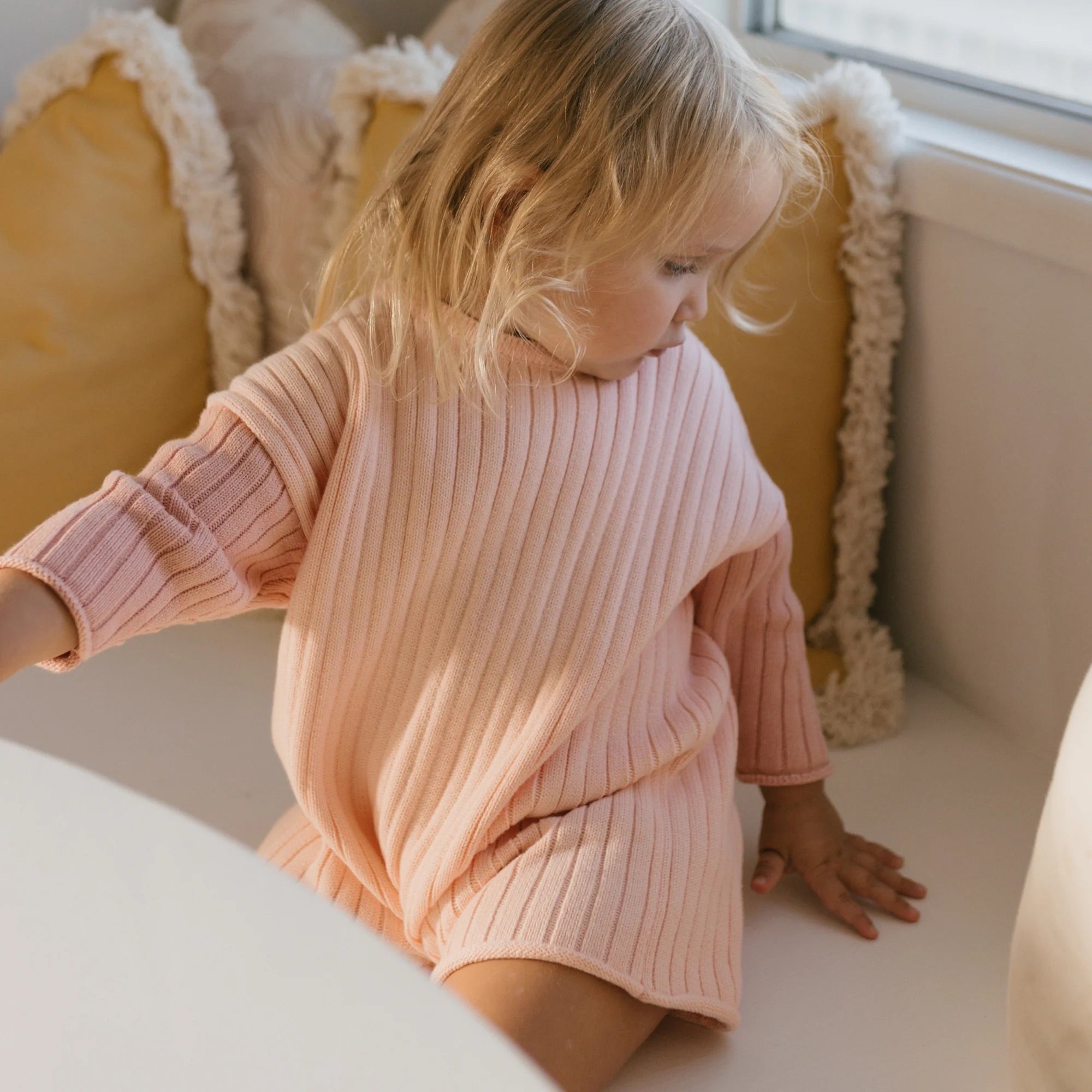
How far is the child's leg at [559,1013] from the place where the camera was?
2.34 ft

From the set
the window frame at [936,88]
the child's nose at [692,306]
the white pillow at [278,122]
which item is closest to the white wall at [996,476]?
the window frame at [936,88]

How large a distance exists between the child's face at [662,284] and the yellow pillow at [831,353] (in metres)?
0.30

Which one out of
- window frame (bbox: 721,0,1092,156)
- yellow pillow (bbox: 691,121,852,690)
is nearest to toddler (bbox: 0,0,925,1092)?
yellow pillow (bbox: 691,121,852,690)

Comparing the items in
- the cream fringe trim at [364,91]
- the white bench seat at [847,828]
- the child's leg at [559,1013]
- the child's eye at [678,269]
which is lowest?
the white bench seat at [847,828]

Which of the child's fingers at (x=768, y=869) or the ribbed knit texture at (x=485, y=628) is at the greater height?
the ribbed knit texture at (x=485, y=628)

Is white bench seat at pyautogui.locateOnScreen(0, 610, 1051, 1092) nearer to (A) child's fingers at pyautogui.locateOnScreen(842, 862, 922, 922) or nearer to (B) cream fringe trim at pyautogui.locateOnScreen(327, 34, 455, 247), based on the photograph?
(A) child's fingers at pyautogui.locateOnScreen(842, 862, 922, 922)

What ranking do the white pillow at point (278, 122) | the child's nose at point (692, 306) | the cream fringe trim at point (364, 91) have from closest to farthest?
1. the child's nose at point (692, 306)
2. the cream fringe trim at point (364, 91)
3. the white pillow at point (278, 122)

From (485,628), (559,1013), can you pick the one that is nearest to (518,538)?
(485,628)

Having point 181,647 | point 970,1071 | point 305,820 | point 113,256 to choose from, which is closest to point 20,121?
point 113,256

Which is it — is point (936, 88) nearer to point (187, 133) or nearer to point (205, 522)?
point (187, 133)

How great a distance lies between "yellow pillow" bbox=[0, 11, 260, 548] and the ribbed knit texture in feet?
1.55

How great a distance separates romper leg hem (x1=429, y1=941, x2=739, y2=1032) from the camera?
0.73 m

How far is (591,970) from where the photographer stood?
736 millimetres

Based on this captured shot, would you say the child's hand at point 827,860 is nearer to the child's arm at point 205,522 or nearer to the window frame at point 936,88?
the child's arm at point 205,522
